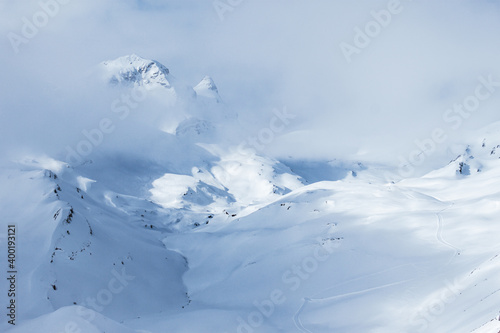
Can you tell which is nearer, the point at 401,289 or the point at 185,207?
the point at 401,289

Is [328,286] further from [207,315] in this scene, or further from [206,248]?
[206,248]

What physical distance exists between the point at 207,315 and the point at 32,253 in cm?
2195

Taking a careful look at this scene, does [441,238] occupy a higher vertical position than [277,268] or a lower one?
lower

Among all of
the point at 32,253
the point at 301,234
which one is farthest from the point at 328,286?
the point at 32,253

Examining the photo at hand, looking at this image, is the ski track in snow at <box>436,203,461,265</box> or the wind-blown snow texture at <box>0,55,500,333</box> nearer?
the wind-blown snow texture at <box>0,55,500,333</box>

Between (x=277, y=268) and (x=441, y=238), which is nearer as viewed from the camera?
(x=441, y=238)

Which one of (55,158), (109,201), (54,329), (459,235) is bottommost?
(54,329)

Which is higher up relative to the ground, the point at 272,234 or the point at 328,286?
the point at 272,234

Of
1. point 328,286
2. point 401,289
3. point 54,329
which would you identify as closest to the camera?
point 54,329

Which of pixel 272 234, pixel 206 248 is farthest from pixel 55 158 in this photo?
pixel 272 234

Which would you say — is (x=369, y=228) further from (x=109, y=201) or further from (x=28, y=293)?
(x=109, y=201)

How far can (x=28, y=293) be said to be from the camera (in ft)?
137

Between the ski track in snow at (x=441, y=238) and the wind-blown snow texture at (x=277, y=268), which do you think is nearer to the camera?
the wind-blown snow texture at (x=277, y=268)

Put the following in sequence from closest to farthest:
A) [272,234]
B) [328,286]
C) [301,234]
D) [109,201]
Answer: [328,286] < [301,234] < [272,234] < [109,201]
